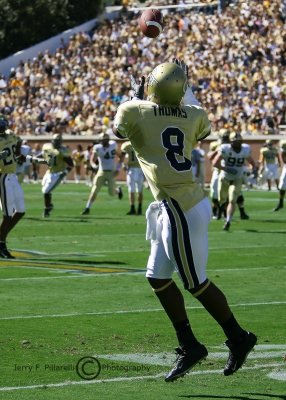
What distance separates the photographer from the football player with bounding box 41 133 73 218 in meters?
24.4

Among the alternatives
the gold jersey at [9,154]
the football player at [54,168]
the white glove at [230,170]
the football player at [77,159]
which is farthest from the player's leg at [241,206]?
the football player at [77,159]

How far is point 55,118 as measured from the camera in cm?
4578

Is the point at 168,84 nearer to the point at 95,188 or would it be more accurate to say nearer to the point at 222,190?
the point at 222,190

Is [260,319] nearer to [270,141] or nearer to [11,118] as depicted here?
[270,141]

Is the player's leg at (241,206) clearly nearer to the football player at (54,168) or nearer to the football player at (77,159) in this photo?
the football player at (54,168)

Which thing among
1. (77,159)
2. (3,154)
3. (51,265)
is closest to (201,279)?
(51,265)

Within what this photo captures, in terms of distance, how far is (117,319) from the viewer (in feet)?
33.3

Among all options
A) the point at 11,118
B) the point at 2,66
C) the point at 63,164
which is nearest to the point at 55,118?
the point at 11,118

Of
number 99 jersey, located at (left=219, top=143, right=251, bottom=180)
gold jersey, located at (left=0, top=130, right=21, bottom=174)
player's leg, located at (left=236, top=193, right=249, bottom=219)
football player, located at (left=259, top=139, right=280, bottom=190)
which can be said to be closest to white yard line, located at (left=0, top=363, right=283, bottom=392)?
gold jersey, located at (left=0, top=130, right=21, bottom=174)

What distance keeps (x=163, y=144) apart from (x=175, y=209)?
42 cm

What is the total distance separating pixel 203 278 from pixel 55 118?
3880 centimetres

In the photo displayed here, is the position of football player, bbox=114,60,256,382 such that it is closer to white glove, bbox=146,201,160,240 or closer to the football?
white glove, bbox=146,201,160,240

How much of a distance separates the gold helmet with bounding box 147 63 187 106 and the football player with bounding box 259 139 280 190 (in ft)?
83.6

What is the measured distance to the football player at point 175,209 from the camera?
7.31 m
